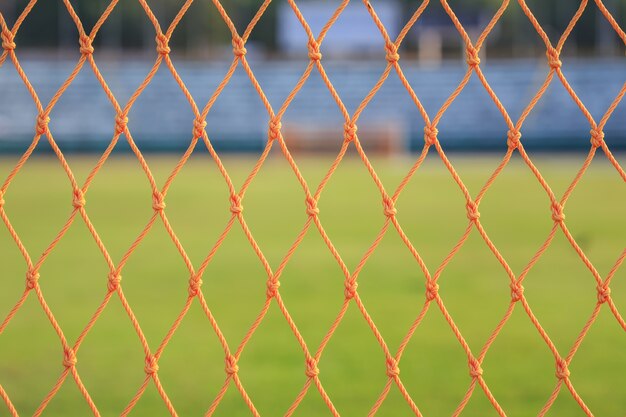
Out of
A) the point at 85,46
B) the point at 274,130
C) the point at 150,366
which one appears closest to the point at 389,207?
the point at 274,130

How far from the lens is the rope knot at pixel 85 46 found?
1.34 meters

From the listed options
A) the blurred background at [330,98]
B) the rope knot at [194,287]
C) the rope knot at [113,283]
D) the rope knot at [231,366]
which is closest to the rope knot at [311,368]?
the rope knot at [231,366]

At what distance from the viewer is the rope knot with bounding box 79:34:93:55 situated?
52.8 inches

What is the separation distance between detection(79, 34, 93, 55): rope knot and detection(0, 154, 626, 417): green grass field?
102 cm

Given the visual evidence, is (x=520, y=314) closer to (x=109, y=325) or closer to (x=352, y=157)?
(x=109, y=325)

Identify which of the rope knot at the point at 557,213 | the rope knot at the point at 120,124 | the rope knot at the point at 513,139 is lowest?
the rope knot at the point at 557,213

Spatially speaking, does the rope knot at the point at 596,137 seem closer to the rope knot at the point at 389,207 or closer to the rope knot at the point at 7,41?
the rope knot at the point at 389,207

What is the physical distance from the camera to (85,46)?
1.36 meters

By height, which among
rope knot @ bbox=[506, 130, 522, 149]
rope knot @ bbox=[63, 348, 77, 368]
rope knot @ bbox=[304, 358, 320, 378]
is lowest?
rope knot @ bbox=[304, 358, 320, 378]

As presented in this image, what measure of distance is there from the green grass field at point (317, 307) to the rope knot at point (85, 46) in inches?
40.3

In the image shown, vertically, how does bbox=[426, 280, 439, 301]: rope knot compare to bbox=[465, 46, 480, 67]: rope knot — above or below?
below

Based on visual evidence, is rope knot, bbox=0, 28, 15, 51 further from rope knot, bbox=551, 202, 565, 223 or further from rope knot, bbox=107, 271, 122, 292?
rope knot, bbox=551, 202, 565, 223

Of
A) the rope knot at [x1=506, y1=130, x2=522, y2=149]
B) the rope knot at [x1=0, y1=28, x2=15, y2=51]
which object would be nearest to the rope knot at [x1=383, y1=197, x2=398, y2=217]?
the rope knot at [x1=506, y1=130, x2=522, y2=149]

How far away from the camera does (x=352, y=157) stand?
12906 mm
